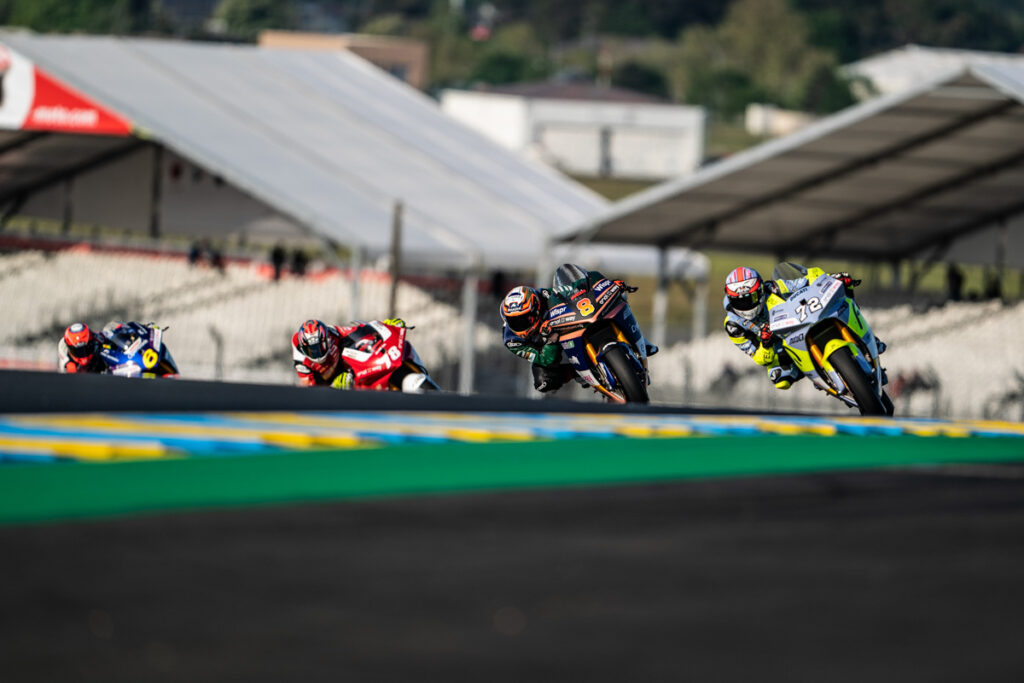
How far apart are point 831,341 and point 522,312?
2.25 meters

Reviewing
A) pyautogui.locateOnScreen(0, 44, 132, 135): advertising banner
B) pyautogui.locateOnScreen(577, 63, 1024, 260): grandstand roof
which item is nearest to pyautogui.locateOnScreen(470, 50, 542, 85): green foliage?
pyautogui.locateOnScreen(577, 63, 1024, 260): grandstand roof

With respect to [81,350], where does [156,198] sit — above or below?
above

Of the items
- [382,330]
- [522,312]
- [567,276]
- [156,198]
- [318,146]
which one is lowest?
[382,330]

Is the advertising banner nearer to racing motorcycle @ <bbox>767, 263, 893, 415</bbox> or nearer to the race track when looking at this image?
racing motorcycle @ <bbox>767, 263, 893, 415</bbox>

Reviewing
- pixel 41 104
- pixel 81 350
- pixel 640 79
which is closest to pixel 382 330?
pixel 81 350

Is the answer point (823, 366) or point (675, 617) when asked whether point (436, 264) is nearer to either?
point (823, 366)

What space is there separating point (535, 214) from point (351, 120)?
16.6 feet

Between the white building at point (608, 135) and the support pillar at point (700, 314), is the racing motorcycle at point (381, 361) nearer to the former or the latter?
the support pillar at point (700, 314)

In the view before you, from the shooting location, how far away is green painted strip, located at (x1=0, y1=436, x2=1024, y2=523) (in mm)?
5441

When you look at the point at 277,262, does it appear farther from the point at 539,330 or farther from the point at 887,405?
the point at 887,405

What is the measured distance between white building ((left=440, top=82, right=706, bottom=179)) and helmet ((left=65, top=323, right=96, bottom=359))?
78.8 meters

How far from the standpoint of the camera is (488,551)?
4.79 metres

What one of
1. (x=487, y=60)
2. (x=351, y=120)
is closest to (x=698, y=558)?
(x=351, y=120)

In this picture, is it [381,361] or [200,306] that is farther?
[200,306]
